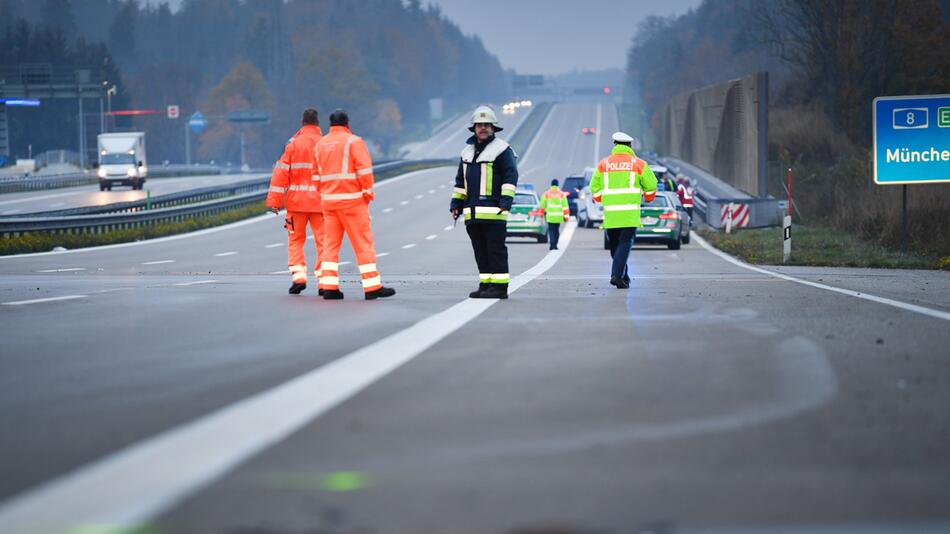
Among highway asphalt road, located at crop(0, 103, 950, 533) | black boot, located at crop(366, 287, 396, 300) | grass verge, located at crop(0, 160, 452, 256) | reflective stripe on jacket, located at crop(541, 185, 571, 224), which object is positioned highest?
reflective stripe on jacket, located at crop(541, 185, 571, 224)

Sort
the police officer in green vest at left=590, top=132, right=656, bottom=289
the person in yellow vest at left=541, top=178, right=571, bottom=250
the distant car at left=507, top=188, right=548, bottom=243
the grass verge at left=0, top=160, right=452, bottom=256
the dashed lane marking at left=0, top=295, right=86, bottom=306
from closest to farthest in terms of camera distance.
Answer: the dashed lane marking at left=0, top=295, right=86, bottom=306, the police officer in green vest at left=590, top=132, right=656, bottom=289, the person in yellow vest at left=541, top=178, right=571, bottom=250, the grass verge at left=0, top=160, right=452, bottom=256, the distant car at left=507, top=188, right=548, bottom=243

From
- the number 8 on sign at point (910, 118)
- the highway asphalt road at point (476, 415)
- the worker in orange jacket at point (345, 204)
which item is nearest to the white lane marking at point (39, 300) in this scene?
the highway asphalt road at point (476, 415)

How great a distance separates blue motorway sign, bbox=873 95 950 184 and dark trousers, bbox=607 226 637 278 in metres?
12.9

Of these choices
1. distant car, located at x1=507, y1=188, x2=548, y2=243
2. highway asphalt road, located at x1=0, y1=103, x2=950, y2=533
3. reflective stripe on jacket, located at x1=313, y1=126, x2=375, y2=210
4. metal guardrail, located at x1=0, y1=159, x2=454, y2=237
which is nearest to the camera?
highway asphalt road, located at x1=0, y1=103, x2=950, y2=533

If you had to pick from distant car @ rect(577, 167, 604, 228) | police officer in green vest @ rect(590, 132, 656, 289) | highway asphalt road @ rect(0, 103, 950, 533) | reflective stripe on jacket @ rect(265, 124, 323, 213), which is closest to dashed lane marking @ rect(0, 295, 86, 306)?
highway asphalt road @ rect(0, 103, 950, 533)

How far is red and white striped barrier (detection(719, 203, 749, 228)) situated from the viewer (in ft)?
148

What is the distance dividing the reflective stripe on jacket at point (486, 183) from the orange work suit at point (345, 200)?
925 mm

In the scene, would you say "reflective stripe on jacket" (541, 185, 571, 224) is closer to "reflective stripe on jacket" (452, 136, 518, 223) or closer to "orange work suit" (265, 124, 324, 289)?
"orange work suit" (265, 124, 324, 289)

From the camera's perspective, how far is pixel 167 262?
3073 cm

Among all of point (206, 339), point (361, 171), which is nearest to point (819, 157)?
point (361, 171)

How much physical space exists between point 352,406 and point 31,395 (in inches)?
66.3

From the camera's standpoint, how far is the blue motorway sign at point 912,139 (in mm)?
30172

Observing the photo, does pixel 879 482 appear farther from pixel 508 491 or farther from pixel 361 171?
pixel 361 171

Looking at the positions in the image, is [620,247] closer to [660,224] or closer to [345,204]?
[345,204]
